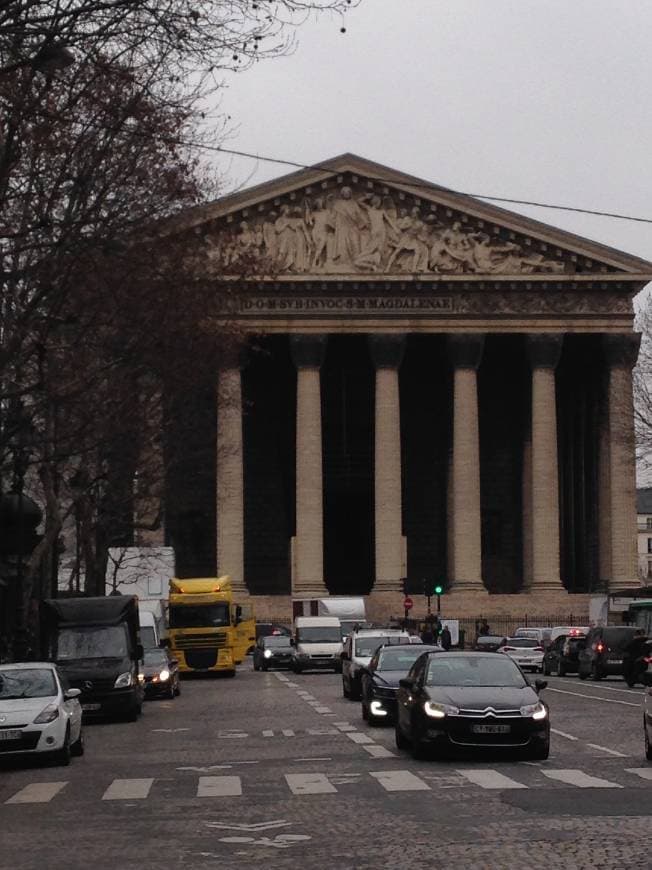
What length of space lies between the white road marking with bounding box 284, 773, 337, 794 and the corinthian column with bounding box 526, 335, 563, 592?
65456 millimetres

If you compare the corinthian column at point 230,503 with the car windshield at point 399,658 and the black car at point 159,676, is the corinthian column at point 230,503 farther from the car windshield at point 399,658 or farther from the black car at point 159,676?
the car windshield at point 399,658

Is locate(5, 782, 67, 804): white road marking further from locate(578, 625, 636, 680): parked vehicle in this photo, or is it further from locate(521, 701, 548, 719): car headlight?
locate(578, 625, 636, 680): parked vehicle

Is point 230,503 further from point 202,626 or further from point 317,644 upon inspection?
point 202,626

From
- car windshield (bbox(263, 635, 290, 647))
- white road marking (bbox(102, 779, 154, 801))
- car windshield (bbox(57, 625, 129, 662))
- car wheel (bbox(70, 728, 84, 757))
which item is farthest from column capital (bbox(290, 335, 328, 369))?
white road marking (bbox(102, 779, 154, 801))

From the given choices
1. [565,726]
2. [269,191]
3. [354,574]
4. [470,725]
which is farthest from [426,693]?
[354,574]

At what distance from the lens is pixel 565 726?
3225cm

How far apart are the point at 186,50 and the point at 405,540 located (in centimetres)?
6932

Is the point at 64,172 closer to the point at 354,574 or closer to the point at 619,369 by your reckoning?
the point at 619,369

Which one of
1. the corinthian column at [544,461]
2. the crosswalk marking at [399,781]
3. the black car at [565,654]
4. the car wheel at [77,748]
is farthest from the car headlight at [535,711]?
the corinthian column at [544,461]

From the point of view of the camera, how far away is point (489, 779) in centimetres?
2147

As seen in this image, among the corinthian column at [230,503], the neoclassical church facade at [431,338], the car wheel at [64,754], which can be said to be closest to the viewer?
the car wheel at [64,754]

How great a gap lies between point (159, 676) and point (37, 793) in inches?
1016

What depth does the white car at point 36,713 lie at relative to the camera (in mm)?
25906

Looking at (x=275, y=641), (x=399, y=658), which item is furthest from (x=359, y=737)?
(x=275, y=641)
